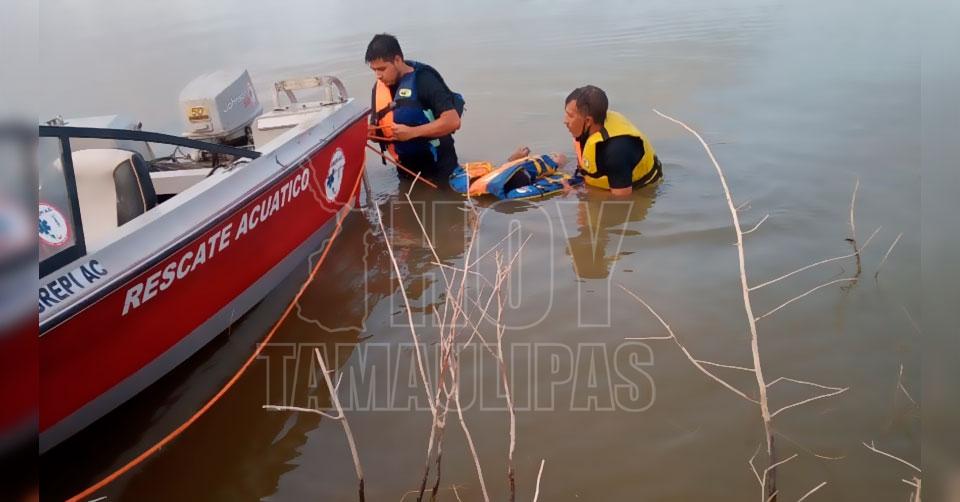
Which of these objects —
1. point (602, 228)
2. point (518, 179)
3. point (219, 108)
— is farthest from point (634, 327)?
point (219, 108)

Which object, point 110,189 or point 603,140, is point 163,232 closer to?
point 110,189

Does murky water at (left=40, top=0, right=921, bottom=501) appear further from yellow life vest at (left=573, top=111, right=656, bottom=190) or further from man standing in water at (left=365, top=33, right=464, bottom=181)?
man standing in water at (left=365, top=33, right=464, bottom=181)

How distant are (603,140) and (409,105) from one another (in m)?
1.56

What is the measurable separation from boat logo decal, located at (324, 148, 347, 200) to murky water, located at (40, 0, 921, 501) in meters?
0.42

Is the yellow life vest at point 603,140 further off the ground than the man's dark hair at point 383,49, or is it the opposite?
the man's dark hair at point 383,49

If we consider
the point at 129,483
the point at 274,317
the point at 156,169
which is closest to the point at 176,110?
the point at 156,169

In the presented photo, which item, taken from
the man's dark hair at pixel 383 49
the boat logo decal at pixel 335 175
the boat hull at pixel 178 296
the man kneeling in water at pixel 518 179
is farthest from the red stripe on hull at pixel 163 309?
the man kneeling in water at pixel 518 179

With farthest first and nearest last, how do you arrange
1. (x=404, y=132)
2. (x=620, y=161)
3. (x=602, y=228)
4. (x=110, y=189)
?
(x=404, y=132), (x=620, y=161), (x=602, y=228), (x=110, y=189)

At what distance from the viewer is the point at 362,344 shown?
3.98 meters

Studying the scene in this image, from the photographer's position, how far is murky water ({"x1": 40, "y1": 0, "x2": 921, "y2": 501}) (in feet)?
9.63

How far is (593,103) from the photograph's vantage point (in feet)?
16.7

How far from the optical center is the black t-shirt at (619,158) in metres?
5.21

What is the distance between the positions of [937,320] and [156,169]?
15.7 feet

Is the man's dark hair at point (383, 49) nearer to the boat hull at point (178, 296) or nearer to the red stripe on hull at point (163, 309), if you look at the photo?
the boat hull at point (178, 296)
